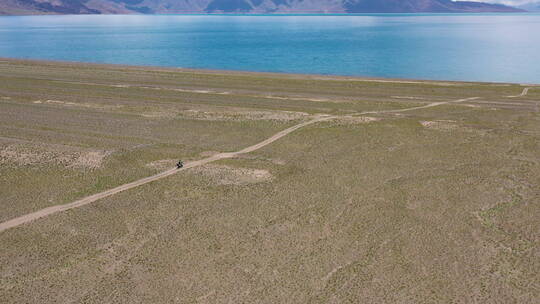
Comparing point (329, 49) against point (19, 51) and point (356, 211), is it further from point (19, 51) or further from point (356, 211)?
point (356, 211)

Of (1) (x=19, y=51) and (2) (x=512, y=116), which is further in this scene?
(1) (x=19, y=51)

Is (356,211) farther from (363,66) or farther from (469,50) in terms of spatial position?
(469,50)

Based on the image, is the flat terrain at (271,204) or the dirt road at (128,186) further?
the dirt road at (128,186)

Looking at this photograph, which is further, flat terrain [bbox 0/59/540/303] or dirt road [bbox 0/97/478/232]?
dirt road [bbox 0/97/478/232]

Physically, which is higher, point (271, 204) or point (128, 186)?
point (271, 204)

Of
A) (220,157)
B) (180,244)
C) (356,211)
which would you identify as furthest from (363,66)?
(180,244)

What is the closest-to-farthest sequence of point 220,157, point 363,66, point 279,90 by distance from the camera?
point 220,157 → point 279,90 → point 363,66

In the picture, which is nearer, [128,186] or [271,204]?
[271,204]

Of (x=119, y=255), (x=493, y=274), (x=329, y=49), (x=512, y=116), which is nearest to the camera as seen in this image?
(x=493, y=274)
